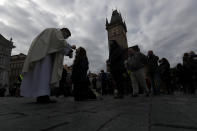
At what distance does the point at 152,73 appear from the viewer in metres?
5.96

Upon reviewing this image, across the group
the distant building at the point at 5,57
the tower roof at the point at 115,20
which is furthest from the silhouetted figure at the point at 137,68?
the tower roof at the point at 115,20

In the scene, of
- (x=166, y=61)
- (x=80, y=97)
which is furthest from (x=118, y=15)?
(x=80, y=97)

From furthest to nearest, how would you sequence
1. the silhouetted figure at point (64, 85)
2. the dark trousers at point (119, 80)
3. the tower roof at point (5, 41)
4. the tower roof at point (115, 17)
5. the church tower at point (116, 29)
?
1. the tower roof at point (115, 17)
2. the church tower at point (116, 29)
3. the tower roof at point (5, 41)
4. the silhouetted figure at point (64, 85)
5. the dark trousers at point (119, 80)

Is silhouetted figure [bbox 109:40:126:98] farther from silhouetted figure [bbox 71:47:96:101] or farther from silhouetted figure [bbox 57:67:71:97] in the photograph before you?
silhouetted figure [bbox 57:67:71:97]

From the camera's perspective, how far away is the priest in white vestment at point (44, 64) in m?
2.90

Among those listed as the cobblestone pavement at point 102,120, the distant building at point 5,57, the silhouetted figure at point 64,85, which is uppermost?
the distant building at point 5,57

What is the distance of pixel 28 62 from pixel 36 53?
0.27 m

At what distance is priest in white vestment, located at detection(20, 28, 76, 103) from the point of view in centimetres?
290

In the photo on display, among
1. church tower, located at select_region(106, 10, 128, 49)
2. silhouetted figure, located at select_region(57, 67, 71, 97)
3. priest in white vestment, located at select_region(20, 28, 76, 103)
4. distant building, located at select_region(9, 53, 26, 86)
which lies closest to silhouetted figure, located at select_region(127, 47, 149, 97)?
priest in white vestment, located at select_region(20, 28, 76, 103)

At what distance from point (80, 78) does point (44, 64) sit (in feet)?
3.74

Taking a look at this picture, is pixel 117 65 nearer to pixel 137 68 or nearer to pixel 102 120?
pixel 137 68

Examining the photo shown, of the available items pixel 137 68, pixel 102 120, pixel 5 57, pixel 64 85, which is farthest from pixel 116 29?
pixel 102 120

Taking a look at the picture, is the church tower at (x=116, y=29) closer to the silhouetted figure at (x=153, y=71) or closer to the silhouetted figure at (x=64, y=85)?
the silhouetted figure at (x=64, y=85)

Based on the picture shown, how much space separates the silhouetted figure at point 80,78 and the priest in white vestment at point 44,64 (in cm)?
80
